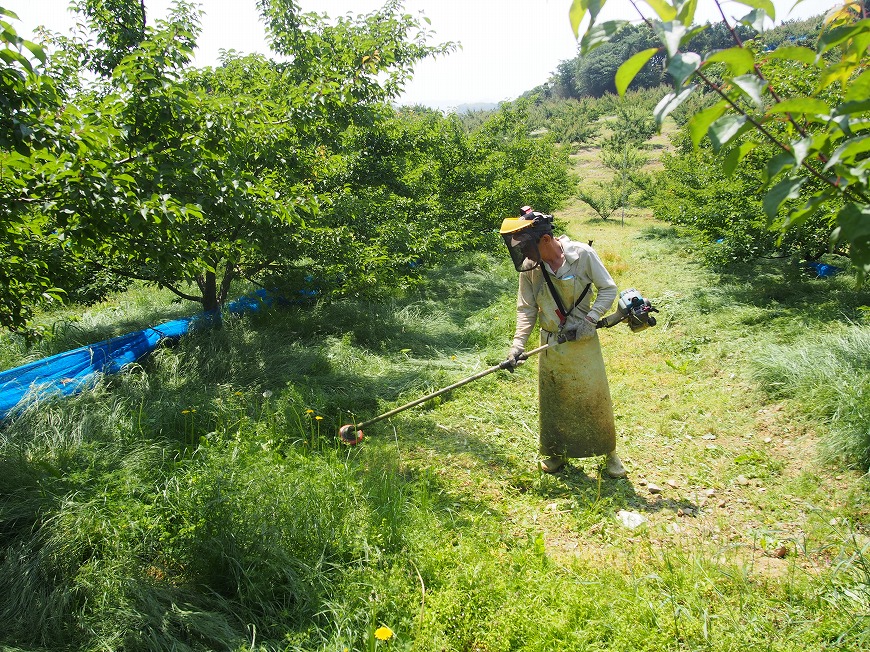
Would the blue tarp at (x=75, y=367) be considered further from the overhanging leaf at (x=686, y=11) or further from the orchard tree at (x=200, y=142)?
the overhanging leaf at (x=686, y=11)

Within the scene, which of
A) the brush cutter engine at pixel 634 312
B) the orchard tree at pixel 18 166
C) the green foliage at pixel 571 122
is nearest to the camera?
the orchard tree at pixel 18 166

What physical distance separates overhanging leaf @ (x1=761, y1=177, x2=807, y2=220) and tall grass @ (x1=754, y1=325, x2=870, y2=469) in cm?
370

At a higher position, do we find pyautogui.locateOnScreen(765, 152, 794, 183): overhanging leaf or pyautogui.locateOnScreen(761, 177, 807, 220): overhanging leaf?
pyautogui.locateOnScreen(765, 152, 794, 183): overhanging leaf

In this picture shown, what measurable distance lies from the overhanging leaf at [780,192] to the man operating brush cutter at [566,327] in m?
2.64

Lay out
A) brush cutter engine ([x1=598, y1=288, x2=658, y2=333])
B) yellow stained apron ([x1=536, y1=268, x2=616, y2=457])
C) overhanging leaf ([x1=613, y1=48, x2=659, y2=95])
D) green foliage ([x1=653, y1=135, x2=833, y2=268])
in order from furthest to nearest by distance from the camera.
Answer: green foliage ([x1=653, y1=135, x2=833, y2=268]) → yellow stained apron ([x1=536, y1=268, x2=616, y2=457]) → brush cutter engine ([x1=598, y1=288, x2=658, y2=333]) → overhanging leaf ([x1=613, y1=48, x2=659, y2=95])

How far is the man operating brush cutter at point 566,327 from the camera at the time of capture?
12.2 feet

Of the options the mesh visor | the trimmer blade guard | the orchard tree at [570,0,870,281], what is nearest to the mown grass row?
the trimmer blade guard

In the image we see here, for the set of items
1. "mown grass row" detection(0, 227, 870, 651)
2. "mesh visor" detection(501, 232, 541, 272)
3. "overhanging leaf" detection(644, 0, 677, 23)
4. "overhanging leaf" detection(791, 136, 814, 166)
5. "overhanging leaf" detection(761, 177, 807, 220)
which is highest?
Result: "overhanging leaf" detection(644, 0, 677, 23)

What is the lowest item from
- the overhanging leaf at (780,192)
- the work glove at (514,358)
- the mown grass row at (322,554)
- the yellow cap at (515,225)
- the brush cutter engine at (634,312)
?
the mown grass row at (322,554)

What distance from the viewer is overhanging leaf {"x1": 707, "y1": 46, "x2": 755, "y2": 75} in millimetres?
935

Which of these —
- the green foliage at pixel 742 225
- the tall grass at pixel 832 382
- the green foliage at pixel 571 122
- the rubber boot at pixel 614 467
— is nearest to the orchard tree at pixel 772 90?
the rubber boot at pixel 614 467

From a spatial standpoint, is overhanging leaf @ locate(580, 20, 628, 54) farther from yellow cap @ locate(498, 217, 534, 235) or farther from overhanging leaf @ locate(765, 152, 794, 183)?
yellow cap @ locate(498, 217, 534, 235)

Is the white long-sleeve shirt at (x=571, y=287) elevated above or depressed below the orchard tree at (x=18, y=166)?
below

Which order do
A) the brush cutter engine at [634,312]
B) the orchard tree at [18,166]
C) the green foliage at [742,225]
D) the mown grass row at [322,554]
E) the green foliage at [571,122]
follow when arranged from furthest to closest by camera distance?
the green foliage at [571,122]
the green foliage at [742,225]
the brush cutter engine at [634,312]
the mown grass row at [322,554]
the orchard tree at [18,166]
